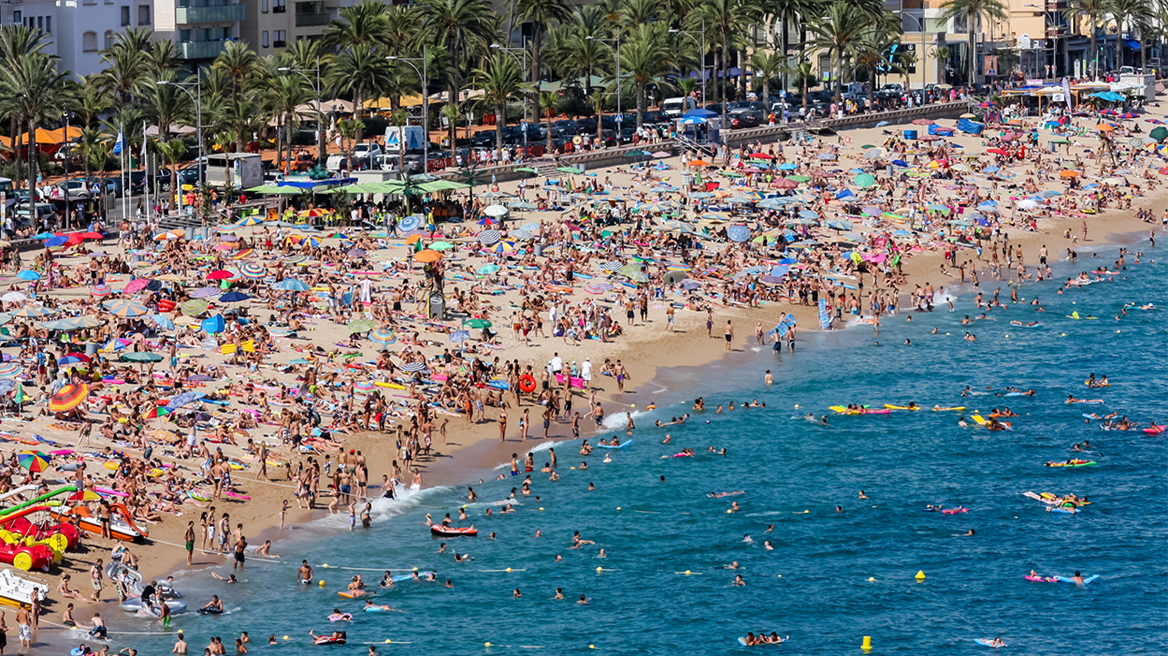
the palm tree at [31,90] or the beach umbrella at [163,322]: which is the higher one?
the palm tree at [31,90]

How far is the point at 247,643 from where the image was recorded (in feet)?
120

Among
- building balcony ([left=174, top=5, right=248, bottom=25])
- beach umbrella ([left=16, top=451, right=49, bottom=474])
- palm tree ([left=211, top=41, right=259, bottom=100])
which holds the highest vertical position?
building balcony ([left=174, top=5, right=248, bottom=25])

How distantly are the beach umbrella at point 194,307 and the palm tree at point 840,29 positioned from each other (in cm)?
6395

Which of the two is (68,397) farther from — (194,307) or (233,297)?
(233,297)

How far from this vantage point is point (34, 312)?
189ft

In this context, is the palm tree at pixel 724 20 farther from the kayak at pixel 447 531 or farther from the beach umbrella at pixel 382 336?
the kayak at pixel 447 531

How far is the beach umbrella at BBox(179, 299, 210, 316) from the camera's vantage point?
5747cm

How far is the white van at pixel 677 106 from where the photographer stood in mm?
105438

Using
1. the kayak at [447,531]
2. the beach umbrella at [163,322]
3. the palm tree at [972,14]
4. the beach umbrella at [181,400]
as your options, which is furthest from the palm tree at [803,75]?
the kayak at [447,531]

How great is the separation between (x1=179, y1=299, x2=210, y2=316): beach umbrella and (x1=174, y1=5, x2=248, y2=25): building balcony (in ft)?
168

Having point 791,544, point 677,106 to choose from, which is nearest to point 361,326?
point 791,544

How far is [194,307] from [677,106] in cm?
5776

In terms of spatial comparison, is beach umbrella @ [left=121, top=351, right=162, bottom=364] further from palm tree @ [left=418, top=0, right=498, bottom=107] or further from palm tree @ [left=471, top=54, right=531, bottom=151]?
palm tree @ [left=418, top=0, right=498, bottom=107]

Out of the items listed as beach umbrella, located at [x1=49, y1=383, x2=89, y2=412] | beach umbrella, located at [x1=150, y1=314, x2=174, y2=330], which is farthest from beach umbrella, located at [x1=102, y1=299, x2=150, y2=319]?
beach umbrella, located at [x1=49, y1=383, x2=89, y2=412]
